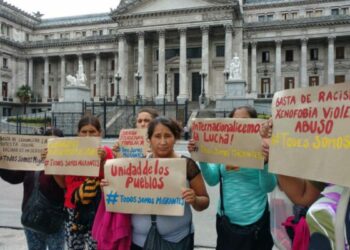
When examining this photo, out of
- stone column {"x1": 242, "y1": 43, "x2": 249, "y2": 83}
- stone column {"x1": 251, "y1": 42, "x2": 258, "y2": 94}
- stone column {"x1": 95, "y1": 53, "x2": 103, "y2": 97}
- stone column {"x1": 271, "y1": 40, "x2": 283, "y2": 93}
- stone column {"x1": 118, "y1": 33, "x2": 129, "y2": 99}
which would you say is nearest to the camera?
stone column {"x1": 271, "y1": 40, "x2": 283, "y2": 93}

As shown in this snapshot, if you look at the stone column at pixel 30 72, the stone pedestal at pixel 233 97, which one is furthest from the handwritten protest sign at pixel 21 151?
the stone column at pixel 30 72

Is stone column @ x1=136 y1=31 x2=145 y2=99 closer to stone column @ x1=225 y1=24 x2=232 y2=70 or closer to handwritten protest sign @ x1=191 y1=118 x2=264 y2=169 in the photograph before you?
stone column @ x1=225 y1=24 x2=232 y2=70

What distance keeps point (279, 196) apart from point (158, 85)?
45104 mm

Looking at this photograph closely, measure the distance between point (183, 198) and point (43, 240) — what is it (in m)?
1.96

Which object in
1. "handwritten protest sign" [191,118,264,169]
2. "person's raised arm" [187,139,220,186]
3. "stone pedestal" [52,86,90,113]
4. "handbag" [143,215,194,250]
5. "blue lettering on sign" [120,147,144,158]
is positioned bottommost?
"handbag" [143,215,194,250]

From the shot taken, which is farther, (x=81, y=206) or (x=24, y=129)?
(x=24, y=129)

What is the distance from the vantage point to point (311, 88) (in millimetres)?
2436

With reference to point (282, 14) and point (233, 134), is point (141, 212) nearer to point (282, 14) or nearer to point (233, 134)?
point (233, 134)

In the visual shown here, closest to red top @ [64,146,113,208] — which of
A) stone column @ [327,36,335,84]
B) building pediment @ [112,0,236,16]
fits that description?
building pediment @ [112,0,236,16]

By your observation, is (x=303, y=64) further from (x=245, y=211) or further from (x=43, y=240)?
(x=43, y=240)

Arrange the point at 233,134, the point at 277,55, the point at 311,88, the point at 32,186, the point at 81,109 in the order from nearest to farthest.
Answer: the point at 311,88 → the point at 233,134 → the point at 32,186 → the point at 81,109 → the point at 277,55

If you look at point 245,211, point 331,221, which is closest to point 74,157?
point 245,211

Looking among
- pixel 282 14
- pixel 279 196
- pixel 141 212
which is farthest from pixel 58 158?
pixel 282 14

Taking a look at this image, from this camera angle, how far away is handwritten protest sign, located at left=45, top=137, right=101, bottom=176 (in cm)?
390
